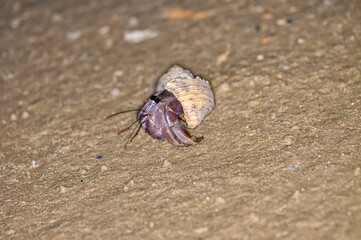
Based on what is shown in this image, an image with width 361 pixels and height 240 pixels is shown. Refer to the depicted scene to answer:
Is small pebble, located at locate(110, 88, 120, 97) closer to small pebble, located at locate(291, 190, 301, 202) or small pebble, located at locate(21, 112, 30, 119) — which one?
small pebble, located at locate(21, 112, 30, 119)

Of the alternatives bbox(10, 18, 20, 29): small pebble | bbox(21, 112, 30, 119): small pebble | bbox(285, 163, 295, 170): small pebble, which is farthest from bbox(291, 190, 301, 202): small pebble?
bbox(10, 18, 20, 29): small pebble

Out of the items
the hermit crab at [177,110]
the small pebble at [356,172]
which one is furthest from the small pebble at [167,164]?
the small pebble at [356,172]

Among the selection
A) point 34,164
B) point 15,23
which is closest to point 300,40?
point 34,164

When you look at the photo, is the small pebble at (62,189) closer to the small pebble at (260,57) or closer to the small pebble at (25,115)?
the small pebble at (25,115)

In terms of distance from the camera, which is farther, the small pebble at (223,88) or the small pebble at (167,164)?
the small pebble at (223,88)

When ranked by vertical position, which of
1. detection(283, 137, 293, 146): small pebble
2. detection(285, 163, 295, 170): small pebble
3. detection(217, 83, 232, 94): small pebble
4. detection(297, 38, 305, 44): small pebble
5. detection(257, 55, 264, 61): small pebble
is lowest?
detection(285, 163, 295, 170): small pebble

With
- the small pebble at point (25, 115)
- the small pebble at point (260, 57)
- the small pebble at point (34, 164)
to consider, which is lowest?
the small pebble at point (34, 164)

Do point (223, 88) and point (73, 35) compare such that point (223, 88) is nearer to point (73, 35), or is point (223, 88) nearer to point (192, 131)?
point (192, 131)
